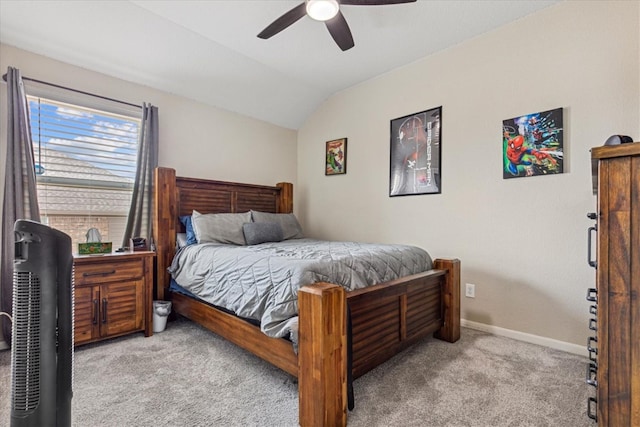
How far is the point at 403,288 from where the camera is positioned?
2.08 meters

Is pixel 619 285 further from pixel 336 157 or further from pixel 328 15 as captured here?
pixel 336 157

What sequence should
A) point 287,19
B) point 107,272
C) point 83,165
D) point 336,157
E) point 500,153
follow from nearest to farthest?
1. point 287,19
2. point 107,272
3. point 500,153
4. point 83,165
5. point 336,157

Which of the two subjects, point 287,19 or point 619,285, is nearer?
point 619,285

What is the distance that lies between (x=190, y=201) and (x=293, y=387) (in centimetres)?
227

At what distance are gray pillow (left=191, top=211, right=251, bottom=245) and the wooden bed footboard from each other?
0.30 m

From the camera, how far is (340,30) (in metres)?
2.25

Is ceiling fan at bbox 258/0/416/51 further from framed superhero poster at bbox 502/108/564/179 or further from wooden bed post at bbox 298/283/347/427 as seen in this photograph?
wooden bed post at bbox 298/283/347/427

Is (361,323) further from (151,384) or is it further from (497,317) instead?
(497,317)

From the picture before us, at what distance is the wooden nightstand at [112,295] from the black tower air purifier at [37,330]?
171cm

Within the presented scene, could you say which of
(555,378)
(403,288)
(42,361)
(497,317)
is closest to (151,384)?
(42,361)

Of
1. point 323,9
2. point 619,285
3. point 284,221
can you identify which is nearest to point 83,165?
point 284,221

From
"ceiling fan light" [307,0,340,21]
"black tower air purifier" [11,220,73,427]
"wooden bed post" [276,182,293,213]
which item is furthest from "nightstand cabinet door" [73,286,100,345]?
"ceiling fan light" [307,0,340,21]

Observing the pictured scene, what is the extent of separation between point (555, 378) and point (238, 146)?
3.75 m

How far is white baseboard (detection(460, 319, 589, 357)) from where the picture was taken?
92.3 inches
